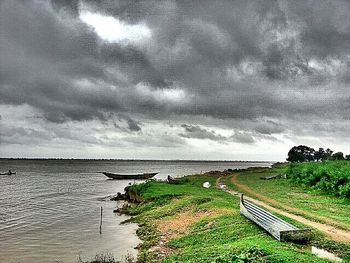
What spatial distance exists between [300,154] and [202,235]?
144 metres

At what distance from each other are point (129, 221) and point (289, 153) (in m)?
136

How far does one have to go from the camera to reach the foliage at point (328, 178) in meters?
31.9

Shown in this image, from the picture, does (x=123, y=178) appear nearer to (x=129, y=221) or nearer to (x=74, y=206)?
(x=74, y=206)

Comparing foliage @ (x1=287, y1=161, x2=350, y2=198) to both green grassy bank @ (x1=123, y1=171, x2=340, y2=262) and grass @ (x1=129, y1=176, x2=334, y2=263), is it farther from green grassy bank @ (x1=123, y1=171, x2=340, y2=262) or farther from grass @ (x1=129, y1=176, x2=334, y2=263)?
grass @ (x1=129, y1=176, x2=334, y2=263)

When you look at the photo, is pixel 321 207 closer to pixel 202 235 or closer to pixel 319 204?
pixel 319 204

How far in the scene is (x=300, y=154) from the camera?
155 meters

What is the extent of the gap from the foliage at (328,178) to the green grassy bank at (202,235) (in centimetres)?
1038

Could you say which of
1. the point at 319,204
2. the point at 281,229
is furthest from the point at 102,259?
the point at 319,204

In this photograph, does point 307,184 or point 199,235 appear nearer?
point 199,235

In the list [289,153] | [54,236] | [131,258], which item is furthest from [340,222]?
[289,153]

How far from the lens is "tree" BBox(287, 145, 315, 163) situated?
151000 mm

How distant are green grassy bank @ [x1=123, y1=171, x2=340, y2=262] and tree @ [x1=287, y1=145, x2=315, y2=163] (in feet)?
413

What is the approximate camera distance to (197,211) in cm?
2778

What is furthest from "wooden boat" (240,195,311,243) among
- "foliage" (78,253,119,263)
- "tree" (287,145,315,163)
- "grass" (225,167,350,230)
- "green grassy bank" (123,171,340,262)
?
"tree" (287,145,315,163)
